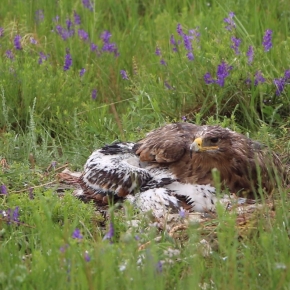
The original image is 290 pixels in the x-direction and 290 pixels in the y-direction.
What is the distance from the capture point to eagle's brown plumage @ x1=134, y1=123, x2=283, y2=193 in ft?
16.9

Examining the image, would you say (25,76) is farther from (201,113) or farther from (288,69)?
(288,69)

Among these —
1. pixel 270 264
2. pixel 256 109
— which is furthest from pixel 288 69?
pixel 270 264

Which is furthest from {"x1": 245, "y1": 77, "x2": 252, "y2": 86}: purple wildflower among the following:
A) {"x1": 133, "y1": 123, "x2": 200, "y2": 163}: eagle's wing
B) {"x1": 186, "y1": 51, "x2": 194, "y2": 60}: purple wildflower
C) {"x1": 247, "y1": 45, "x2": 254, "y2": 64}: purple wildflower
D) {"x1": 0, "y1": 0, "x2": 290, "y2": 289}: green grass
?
{"x1": 133, "y1": 123, "x2": 200, "y2": 163}: eagle's wing

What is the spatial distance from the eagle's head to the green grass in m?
0.32

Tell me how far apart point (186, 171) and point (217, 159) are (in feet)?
0.70

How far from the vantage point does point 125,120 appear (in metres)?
6.23

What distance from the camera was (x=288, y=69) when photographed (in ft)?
21.5

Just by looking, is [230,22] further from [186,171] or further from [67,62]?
[186,171]

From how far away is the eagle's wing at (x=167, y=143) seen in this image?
5.25 m

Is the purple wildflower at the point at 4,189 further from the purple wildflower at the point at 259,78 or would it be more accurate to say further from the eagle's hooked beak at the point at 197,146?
the purple wildflower at the point at 259,78

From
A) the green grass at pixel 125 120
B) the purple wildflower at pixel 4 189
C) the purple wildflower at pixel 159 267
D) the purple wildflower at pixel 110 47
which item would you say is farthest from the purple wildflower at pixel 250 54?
the purple wildflower at pixel 159 267

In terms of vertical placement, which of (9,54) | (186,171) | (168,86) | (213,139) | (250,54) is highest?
(9,54)

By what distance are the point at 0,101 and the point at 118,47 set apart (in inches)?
67.6

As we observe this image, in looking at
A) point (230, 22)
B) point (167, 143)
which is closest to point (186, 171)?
point (167, 143)
